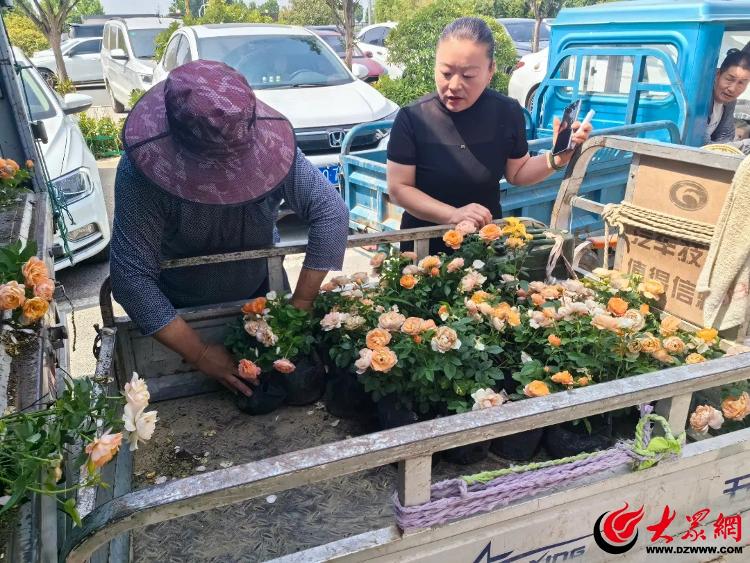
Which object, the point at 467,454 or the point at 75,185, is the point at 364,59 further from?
the point at 467,454

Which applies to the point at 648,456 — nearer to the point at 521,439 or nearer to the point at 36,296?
the point at 521,439

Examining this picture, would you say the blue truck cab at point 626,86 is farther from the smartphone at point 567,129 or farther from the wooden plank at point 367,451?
the wooden plank at point 367,451

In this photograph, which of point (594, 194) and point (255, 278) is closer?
point (255, 278)

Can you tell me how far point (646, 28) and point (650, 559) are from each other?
411 centimetres

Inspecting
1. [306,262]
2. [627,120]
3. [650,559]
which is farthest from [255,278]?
[627,120]

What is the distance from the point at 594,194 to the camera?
4484 mm

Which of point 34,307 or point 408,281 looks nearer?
point 34,307

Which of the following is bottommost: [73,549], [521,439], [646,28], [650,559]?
[650,559]

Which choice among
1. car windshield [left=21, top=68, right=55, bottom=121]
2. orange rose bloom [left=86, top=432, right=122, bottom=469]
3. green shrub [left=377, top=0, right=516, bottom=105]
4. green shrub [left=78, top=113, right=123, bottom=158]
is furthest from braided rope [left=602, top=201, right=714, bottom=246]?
green shrub [left=78, top=113, right=123, bottom=158]

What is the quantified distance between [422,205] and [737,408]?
4.39 feet

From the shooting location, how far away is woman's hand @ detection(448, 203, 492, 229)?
97.6 inches

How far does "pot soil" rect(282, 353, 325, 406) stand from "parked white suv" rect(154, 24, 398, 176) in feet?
12.5

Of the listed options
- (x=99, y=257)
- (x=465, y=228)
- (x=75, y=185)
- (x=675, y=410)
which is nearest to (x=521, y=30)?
(x=99, y=257)

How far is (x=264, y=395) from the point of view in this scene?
2.06m
